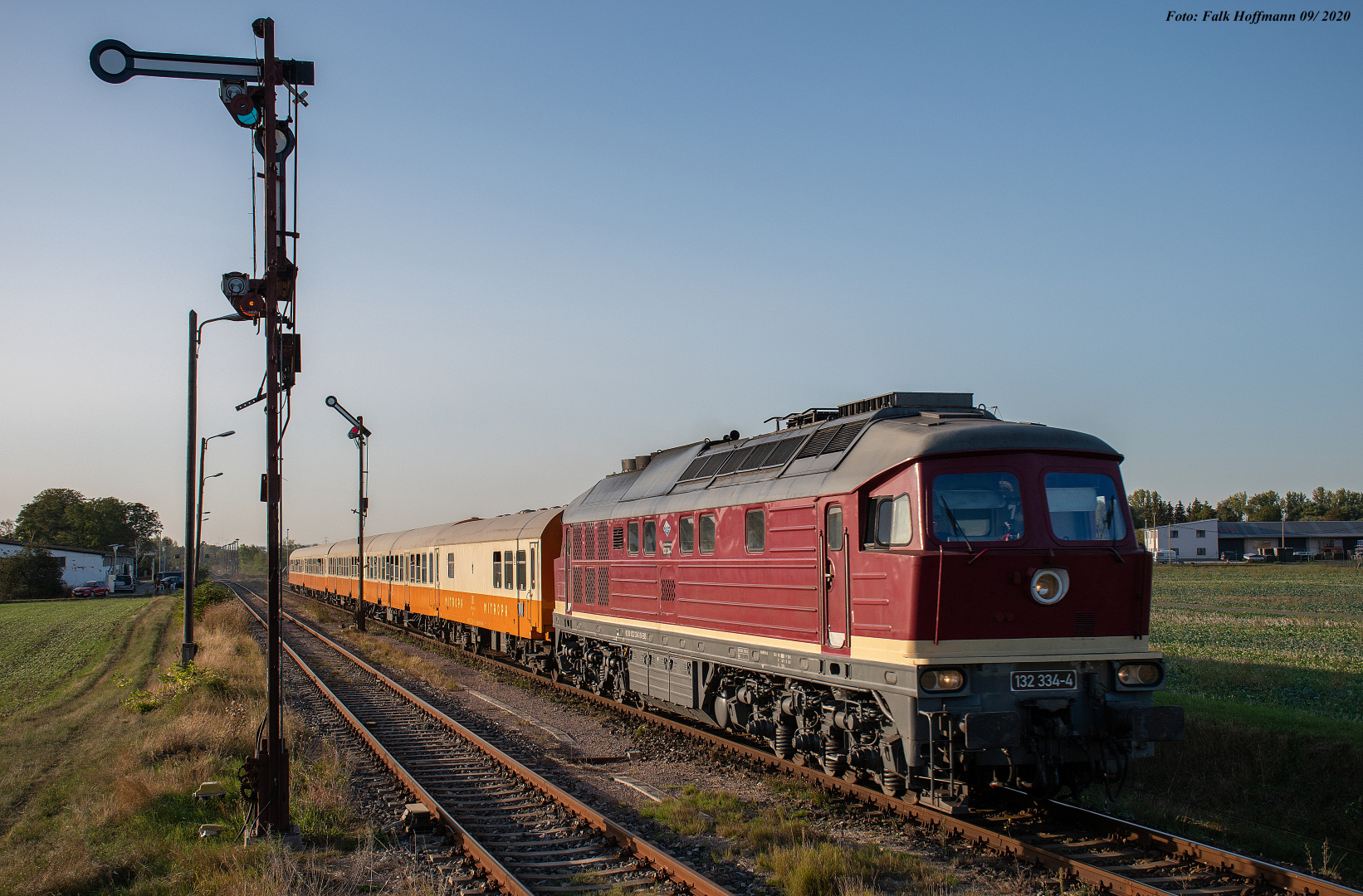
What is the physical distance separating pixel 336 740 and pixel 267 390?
7237 mm

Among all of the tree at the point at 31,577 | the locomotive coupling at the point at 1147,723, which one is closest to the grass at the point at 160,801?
the locomotive coupling at the point at 1147,723

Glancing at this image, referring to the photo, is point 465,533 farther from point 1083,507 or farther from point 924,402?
point 1083,507

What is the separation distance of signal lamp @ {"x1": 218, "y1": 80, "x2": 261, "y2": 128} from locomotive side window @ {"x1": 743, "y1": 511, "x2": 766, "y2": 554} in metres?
6.81

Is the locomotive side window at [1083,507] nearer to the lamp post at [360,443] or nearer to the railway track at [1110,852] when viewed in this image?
the railway track at [1110,852]

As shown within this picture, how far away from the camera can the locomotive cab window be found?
28.9ft

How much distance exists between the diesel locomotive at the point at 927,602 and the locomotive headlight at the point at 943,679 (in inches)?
0.6

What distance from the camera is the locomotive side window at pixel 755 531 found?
441 inches

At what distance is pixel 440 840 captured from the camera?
30.1ft

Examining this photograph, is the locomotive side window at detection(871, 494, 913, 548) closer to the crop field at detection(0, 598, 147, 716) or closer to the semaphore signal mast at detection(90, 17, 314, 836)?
the semaphore signal mast at detection(90, 17, 314, 836)

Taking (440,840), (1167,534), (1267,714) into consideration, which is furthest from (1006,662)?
(1167,534)

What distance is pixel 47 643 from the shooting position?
129 ft

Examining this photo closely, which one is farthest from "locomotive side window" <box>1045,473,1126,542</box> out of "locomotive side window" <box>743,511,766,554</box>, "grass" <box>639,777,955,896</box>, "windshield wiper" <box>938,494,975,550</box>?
"locomotive side window" <box>743,511,766,554</box>

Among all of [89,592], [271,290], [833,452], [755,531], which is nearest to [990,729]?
[833,452]

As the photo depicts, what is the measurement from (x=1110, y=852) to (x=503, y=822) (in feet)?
18.8
